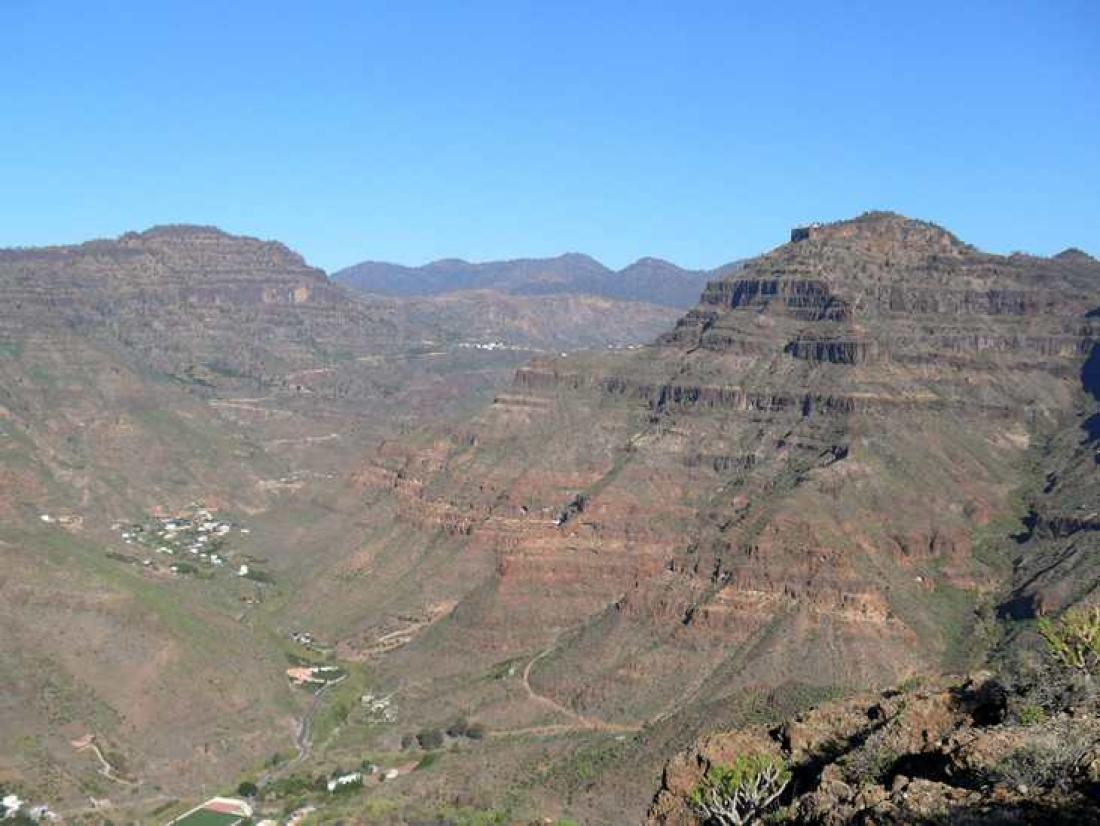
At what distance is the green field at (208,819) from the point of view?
291 feet

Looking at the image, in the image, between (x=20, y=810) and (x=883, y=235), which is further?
(x=883, y=235)

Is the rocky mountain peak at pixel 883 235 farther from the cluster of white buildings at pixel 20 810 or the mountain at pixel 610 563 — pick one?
the cluster of white buildings at pixel 20 810

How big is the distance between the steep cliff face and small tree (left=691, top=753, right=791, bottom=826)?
1860 inches

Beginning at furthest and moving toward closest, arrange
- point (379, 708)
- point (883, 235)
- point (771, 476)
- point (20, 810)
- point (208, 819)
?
point (883, 235) < point (771, 476) < point (379, 708) < point (208, 819) < point (20, 810)

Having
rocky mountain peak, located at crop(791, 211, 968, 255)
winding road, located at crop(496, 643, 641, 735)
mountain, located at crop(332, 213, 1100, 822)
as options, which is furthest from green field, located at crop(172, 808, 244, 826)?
rocky mountain peak, located at crop(791, 211, 968, 255)

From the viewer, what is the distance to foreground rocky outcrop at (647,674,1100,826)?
30.7 m

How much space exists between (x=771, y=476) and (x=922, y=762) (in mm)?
92263

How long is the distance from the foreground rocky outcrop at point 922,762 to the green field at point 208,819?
47.5 meters

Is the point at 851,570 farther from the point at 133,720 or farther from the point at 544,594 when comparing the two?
the point at 133,720

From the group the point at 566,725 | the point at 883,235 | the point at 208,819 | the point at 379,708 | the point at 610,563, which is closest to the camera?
the point at 208,819

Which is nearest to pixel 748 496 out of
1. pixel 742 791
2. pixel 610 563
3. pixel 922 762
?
pixel 610 563

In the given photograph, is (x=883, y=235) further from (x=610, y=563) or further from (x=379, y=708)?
(x=379, y=708)

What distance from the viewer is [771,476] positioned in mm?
→ 131000

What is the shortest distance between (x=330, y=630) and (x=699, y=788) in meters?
91.4
